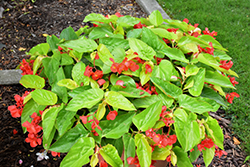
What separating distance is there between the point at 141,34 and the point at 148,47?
0.70ft

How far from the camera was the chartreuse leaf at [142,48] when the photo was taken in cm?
117

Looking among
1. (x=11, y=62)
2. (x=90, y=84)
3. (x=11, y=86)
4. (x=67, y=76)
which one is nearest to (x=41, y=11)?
(x=11, y=62)

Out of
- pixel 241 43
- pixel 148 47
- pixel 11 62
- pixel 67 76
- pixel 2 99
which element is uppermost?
pixel 148 47

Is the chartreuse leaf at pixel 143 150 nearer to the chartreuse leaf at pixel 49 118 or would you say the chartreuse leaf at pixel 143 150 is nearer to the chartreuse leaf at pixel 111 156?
the chartreuse leaf at pixel 111 156

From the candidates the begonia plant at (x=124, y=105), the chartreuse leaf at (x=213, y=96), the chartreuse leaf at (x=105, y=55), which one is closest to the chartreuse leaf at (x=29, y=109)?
the begonia plant at (x=124, y=105)

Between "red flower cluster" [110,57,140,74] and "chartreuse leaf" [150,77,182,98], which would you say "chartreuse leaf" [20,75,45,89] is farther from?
"chartreuse leaf" [150,77,182,98]

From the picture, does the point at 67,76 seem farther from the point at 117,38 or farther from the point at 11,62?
the point at 11,62

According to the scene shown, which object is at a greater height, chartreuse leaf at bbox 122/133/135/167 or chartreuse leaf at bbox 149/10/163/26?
chartreuse leaf at bbox 149/10/163/26

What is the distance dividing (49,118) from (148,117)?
1.79 ft

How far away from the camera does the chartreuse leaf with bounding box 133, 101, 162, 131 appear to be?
973 mm

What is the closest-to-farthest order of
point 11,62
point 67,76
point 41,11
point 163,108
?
point 163,108 < point 67,76 < point 11,62 < point 41,11

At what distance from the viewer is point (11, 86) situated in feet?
7.19

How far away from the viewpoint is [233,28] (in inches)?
133

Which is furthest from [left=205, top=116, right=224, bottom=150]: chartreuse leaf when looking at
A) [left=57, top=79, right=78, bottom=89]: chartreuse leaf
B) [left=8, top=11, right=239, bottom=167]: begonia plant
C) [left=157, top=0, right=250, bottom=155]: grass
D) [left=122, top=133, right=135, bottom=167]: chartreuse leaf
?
[left=157, top=0, right=250, bottom=155]: grass
